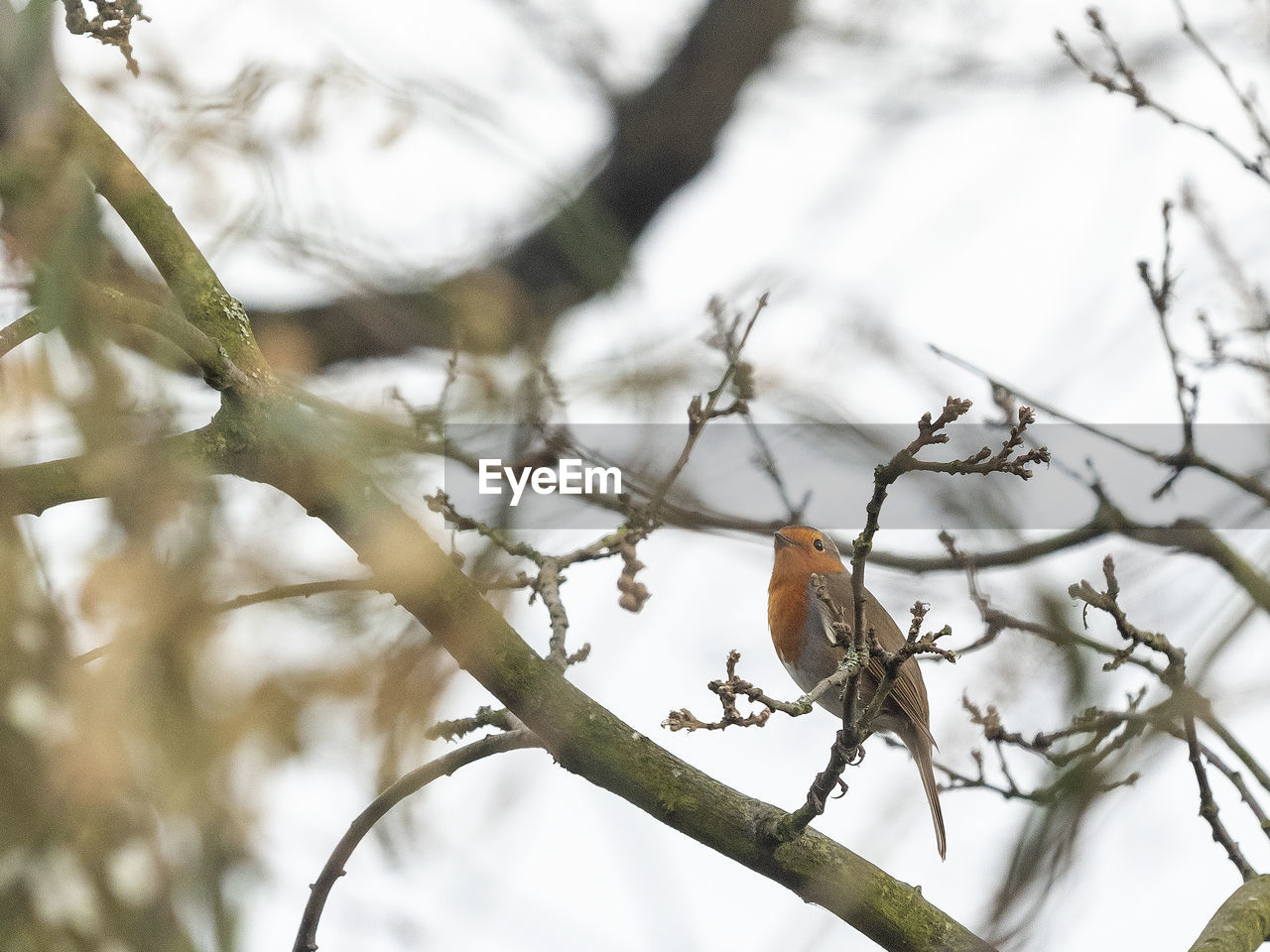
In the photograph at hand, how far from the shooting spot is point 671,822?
1.67 metres

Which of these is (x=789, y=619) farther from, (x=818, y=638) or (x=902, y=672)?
(x=902, y=672)

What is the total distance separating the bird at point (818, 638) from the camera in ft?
8.91

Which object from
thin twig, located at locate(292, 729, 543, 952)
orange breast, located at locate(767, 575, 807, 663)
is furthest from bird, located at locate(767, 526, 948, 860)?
thin twig, located at locate(292, 729, 543, 952)

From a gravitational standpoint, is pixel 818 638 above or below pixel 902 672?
above

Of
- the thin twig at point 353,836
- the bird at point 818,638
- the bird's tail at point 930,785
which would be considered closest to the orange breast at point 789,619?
the bird at point 818,638

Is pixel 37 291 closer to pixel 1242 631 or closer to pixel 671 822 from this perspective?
pixel 671 822

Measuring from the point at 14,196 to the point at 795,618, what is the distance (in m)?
2.44

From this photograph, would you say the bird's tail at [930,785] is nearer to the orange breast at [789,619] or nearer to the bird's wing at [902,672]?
the bird's wing at [902,672]

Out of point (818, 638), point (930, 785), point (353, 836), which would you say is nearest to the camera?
point (353, 836)

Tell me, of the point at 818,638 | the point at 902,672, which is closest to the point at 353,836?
the point at 902,672

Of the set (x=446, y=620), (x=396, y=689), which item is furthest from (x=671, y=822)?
(x=396, y=689)

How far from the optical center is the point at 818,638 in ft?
9.47

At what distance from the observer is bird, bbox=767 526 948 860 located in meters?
2.71

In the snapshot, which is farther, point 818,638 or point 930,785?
point 818,638
